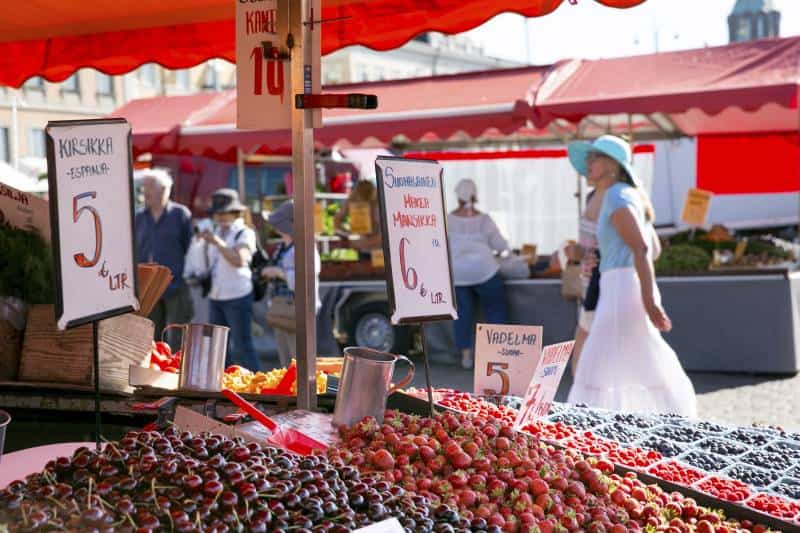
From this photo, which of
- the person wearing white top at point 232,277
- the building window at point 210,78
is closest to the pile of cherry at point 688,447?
the person wearing white top at point 232,277

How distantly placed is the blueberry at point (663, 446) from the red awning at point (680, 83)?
5.31m

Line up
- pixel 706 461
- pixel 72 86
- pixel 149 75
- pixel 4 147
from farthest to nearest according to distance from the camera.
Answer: pixel 149 75 → pixel 72 86 → pixel 4 147 → pixel 706 461

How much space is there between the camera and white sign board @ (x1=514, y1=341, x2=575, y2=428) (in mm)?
2932

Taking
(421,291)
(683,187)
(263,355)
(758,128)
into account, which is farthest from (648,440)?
(683,187)

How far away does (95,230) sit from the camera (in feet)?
7.32

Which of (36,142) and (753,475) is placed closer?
(753,475)

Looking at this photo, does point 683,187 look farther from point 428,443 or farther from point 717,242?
point 428,443

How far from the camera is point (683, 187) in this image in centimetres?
1616

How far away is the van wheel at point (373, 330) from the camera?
952 cm

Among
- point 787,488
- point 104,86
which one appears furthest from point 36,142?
point 787,488

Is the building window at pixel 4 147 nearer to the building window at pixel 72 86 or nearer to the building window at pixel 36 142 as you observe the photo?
the building window at pixel 36 142

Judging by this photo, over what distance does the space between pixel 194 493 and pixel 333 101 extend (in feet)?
4.26

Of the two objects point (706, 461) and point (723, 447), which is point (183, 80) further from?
point (706, 461)

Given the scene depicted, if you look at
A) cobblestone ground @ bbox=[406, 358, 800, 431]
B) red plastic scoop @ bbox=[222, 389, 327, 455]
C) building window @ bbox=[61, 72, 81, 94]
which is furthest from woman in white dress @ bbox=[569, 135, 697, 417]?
building window @ bbox=[61, 72, 81, 94]
